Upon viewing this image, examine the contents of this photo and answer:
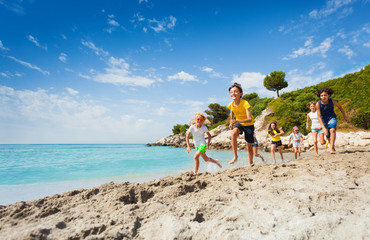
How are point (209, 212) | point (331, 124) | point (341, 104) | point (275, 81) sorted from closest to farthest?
point (209, 212), point (331, 124), point (341, 104), point (275, 81)

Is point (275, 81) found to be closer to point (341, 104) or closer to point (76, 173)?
point (341, 104)

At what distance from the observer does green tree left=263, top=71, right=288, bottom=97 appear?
112ft

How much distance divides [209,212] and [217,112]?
42293mm

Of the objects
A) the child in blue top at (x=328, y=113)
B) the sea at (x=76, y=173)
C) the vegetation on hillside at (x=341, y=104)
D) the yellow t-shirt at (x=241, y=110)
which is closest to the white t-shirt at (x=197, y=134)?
the yellow t-shirt at (x=241, y=110)

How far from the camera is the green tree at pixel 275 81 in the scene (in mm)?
34062

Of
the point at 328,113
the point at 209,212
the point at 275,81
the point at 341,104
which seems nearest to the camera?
the point at 209,212

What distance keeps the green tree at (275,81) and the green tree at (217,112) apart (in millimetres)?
10741

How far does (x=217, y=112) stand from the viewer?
43.5 meters

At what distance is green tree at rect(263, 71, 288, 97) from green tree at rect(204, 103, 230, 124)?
10.7 meters

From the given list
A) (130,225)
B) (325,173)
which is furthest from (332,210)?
(130,225)

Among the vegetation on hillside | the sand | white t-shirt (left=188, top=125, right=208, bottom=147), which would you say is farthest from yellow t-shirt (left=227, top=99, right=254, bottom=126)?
the vegetation on hillside

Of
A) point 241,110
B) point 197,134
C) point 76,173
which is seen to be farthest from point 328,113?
point 76,173

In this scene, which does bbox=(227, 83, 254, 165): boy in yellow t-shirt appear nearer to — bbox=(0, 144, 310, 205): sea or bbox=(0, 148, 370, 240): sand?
bbox=(0, 148, 370, 240): sand

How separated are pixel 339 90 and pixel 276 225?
2571cm
